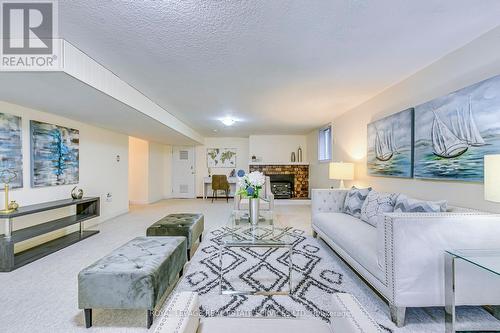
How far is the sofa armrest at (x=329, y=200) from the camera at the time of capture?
3660mm

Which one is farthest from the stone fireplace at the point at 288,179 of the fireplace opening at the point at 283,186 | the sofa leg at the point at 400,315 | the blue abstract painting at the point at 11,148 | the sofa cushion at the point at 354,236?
the sofa leg at the point at 400,315

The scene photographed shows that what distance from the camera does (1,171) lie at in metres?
2.86

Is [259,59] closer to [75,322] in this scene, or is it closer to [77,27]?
[77,27]

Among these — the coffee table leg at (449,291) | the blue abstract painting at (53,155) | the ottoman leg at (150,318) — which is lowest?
→ the ottoman leg at (150,318)

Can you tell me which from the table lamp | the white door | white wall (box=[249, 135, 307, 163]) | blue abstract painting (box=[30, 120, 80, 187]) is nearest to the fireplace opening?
white wall (box=[249, 135, 307, 163])

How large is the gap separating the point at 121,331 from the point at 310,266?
6.09 ft

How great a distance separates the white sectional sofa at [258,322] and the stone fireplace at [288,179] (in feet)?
21.5

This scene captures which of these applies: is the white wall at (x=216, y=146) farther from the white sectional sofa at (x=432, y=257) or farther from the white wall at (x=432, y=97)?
the white sectional sofa at (x=432, y=257)

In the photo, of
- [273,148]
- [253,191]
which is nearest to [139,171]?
[273,148]

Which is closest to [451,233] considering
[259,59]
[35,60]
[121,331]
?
[259,59]

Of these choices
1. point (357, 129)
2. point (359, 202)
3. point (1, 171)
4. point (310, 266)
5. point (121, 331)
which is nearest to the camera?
point (121, 331)

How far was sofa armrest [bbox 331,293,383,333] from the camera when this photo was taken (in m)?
0.84

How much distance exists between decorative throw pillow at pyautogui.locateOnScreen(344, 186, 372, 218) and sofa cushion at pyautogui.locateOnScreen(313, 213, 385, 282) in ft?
0.30

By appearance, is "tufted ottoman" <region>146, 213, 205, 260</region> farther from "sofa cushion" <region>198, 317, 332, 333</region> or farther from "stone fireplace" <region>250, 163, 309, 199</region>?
"stone fireplace" <region>250, 163, 309, 199</region>
